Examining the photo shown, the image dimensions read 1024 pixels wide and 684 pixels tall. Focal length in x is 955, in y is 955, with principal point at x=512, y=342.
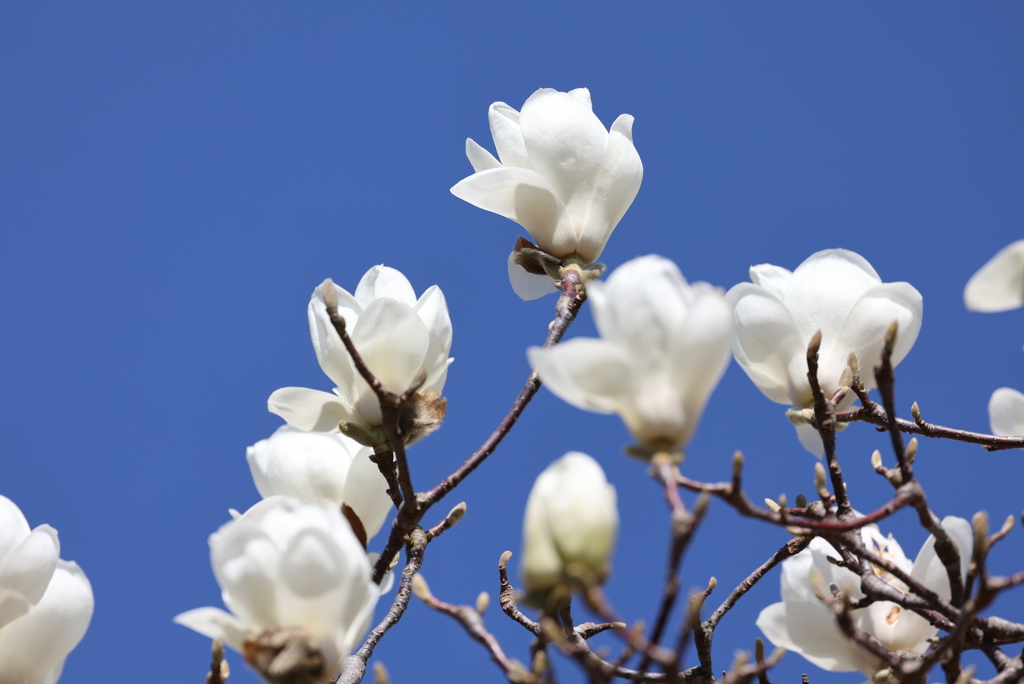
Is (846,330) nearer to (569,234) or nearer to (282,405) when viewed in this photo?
(569,234)

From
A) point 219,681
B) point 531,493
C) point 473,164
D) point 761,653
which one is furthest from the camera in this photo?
point 473,164

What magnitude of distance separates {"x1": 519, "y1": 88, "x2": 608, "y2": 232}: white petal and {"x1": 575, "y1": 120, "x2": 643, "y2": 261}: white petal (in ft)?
0.05

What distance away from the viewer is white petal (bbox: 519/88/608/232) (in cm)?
192

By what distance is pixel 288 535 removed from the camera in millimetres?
1119

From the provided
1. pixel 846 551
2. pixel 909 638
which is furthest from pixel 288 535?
pixel 909 638

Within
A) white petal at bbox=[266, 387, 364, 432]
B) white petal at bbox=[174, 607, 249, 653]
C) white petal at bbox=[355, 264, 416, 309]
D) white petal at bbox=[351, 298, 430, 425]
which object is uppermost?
white petal at bbox=[355, 264, 416, 309]

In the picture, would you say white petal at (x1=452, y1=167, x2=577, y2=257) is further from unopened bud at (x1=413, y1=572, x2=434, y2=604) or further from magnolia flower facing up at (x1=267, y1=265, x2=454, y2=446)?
unopened bud at (x1=413, y1=572, x2=434, y2=604)

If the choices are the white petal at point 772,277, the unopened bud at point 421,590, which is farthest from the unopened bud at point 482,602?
the white petal at point 772,277

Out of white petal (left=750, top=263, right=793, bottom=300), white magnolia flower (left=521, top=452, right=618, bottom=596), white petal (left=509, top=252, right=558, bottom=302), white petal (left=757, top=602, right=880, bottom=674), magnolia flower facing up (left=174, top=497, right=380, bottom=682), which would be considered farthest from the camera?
white petal (left=509, top=252, right=558, bottom=302)

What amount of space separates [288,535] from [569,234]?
1.04 m

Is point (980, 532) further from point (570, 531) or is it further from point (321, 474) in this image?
point (321, 474)

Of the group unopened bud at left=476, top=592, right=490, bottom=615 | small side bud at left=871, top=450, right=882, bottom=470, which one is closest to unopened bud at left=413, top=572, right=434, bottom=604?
unopened bud at left=476, top=592, right=490, bottom=615

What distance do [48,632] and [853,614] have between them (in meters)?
1.31

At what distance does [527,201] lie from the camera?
1936 mm
